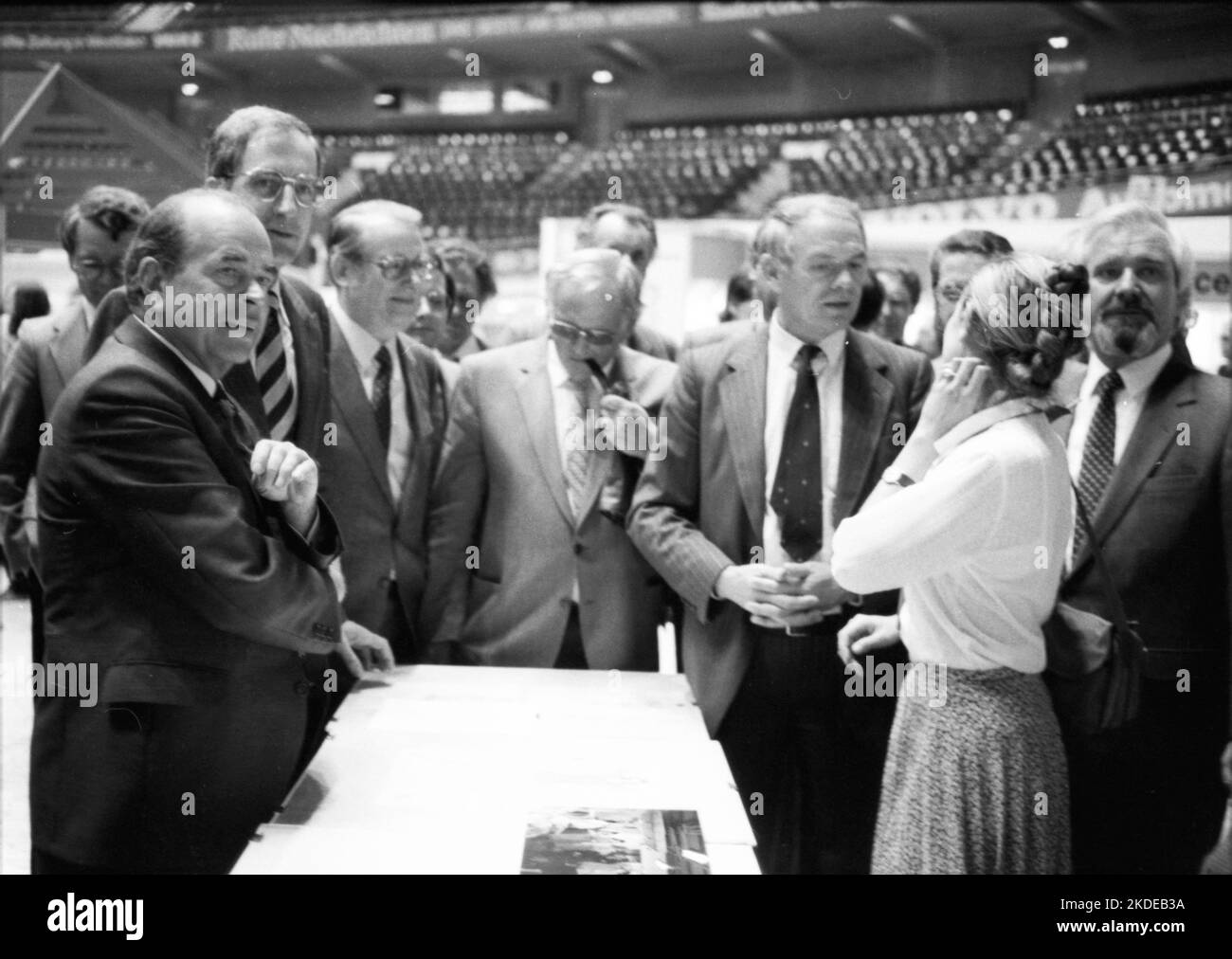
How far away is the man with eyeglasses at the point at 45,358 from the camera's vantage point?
2.58m

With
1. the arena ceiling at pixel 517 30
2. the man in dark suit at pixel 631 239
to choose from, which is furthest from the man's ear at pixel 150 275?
the arena ceiling at pixel 517 30

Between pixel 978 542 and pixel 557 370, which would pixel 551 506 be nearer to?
pixel 557 370

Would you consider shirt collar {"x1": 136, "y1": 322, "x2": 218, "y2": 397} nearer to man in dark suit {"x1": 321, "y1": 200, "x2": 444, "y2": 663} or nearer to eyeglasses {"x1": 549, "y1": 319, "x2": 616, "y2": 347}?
man in dark suit {"x1": 321, "y1": 200, "x2": 444, "y2": 663}

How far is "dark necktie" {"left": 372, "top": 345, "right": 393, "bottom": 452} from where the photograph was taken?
233 centimetres

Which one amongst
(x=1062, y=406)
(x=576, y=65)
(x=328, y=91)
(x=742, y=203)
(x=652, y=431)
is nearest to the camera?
(x=1062, y=406)

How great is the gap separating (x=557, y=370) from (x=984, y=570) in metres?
1.07

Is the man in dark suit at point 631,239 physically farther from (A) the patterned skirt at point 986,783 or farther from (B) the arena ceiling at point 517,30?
(B) the arena ceiling at point 517,30

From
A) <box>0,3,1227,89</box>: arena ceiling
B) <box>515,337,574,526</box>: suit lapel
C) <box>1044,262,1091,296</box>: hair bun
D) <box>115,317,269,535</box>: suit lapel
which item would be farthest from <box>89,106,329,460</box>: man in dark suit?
<box>0,3,1227,89</box>: arena ceiling

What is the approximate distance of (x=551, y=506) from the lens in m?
2.43

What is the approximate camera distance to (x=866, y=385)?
7.21 feet
